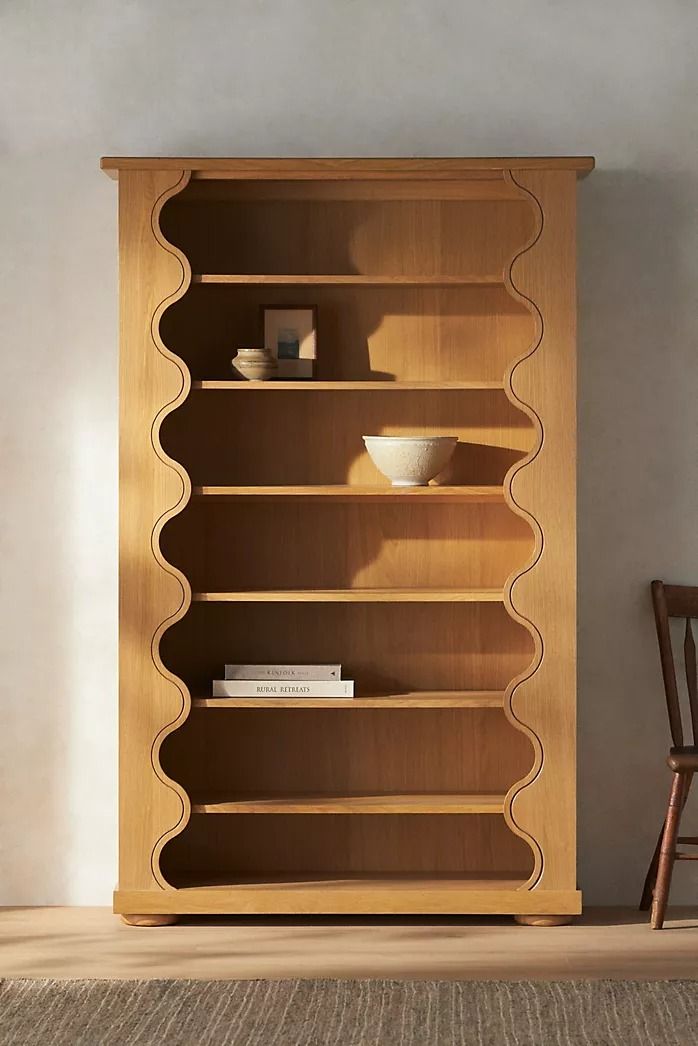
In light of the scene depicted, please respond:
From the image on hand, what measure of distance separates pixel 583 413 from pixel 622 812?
115 centimetres

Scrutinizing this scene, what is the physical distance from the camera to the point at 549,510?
3.27 m

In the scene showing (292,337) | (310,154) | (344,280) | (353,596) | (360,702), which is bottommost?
(360,702)

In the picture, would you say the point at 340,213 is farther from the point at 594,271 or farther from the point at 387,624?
the point at 387,624

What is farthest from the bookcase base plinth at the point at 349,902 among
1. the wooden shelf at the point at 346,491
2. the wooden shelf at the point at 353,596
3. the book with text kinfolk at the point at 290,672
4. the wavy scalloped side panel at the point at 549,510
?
the wooden shelf at the point at 346,491

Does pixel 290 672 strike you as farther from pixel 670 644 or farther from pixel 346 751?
pixel 670 644

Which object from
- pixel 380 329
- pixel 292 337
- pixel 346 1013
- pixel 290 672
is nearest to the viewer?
pixel 346 1013

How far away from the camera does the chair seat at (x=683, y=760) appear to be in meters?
3.15

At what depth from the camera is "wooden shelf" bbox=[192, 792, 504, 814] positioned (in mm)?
3312

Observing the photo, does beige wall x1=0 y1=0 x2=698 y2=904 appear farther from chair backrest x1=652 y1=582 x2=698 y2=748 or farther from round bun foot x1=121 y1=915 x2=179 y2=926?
round bun foot x1=121 y1=915 x2=179 y2=926

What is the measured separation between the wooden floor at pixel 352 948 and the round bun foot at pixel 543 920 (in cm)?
2

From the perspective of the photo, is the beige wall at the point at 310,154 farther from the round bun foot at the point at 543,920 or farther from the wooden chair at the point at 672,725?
the round bun foot at the point at 543,920

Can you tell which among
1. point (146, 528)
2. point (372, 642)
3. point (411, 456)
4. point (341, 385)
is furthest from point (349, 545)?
point (146, 528)

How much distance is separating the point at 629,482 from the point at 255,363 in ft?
3.68

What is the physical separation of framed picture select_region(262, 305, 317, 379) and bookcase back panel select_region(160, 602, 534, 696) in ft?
2.22
